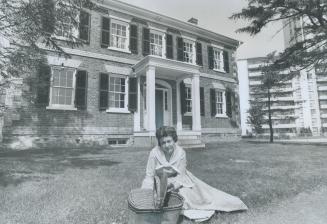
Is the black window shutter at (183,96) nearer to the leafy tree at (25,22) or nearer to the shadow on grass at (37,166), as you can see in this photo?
the shadow on grass at (37,166)

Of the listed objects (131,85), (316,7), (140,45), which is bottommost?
(131,85)

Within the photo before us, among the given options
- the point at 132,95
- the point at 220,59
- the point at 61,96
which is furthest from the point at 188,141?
the point at 220,59

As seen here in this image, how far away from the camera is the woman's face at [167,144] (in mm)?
3209

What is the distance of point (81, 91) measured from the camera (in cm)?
1209

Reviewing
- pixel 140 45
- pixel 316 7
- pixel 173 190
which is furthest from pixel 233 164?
pixel 316 7

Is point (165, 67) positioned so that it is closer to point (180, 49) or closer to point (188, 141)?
point (188, 141)

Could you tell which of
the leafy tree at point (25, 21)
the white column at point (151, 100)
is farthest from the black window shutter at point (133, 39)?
the leafy tree at point (25, 21)

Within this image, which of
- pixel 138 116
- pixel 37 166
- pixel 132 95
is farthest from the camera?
pixel 138 116

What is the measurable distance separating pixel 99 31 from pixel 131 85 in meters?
3.09

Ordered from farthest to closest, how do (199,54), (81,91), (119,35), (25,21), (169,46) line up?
(199,54)
(169,46)
(119,35)
(81,91)
(25,21)

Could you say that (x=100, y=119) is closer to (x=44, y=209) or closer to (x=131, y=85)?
(x=131, y=85)

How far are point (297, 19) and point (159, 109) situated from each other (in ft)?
31.3

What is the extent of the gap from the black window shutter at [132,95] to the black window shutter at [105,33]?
7.06ft

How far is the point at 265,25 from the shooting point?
15.7 m
